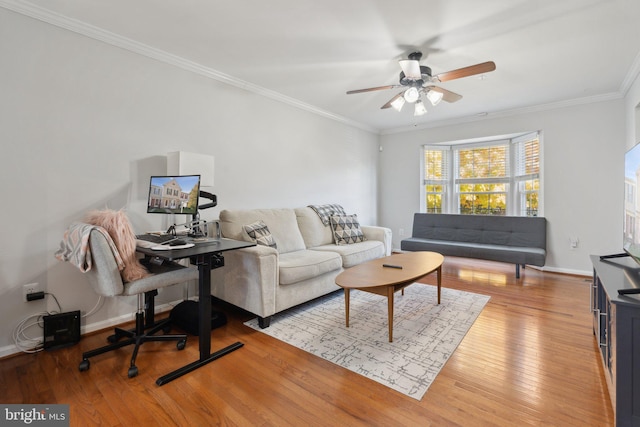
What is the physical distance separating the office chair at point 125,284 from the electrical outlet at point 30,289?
0.61m

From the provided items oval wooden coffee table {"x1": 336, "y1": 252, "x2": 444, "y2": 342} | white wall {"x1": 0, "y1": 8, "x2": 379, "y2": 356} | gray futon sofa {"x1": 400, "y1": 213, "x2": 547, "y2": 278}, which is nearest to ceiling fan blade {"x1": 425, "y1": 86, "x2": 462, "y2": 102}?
oval wooden coffee table {"x1": 336, "y1": 252, "x2": 444, "y2": 342}

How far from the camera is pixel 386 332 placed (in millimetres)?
2424

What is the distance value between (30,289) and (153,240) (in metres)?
0.92

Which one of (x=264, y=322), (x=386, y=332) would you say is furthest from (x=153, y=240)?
(x=386, y=332)

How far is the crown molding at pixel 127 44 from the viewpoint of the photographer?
209cm

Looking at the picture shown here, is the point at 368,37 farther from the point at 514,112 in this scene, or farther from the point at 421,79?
the point at 514,112

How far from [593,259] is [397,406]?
1.95 m

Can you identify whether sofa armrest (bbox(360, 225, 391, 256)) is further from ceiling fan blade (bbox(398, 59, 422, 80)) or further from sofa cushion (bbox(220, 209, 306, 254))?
ceiling fan blade (bbox(398, 59, 422, 80))

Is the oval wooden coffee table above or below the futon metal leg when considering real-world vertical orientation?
above

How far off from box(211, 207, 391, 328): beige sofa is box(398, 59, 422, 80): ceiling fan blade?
185 cm

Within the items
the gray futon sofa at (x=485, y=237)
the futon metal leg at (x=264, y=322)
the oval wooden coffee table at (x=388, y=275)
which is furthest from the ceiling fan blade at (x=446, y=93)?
the futon metal leg at (x=264, y=322)

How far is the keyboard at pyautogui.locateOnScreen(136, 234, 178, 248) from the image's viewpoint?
209 centimetres

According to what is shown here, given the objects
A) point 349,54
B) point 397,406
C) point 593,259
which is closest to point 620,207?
point 593,259

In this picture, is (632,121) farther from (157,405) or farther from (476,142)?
(157,405)
